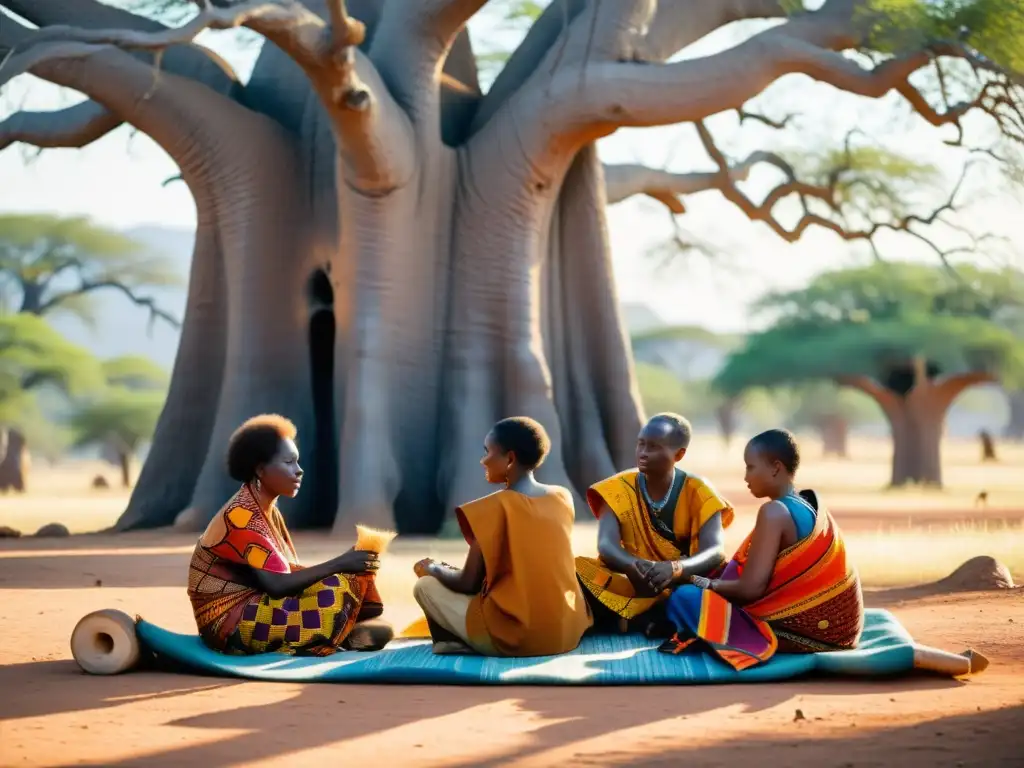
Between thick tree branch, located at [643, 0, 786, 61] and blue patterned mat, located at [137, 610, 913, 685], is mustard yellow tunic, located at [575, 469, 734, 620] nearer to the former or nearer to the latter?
blue patterned mat, located at [137, 610, 913, 685]

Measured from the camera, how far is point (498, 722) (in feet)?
15.8

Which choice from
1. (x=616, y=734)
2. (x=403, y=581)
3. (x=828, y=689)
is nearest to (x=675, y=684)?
(x=828, y=689)

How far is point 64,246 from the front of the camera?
36688mm

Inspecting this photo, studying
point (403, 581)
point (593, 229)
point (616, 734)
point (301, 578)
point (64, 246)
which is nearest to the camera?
point (616, 734)

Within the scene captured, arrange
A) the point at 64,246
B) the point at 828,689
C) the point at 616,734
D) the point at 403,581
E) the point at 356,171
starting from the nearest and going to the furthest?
the point at 616,734, the point at 828,689, the point at 403,581, the point at 356,171, the point at 64,246

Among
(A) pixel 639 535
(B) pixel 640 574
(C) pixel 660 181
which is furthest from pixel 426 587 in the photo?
(C) pixel 660 181

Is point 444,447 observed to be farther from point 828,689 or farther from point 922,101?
point 828,689

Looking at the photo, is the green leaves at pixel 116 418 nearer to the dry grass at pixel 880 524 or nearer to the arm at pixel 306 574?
the dry grass at pixel 880 524

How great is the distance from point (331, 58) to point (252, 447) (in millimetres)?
6029

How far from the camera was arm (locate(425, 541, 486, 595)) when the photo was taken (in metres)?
5.98

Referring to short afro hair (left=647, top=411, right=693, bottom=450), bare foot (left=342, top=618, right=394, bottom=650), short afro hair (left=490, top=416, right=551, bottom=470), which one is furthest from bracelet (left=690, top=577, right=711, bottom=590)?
bare foot (left=342, top=618, right=394, bottom=650)

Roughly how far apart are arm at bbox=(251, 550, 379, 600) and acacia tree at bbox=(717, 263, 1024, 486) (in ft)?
69.9

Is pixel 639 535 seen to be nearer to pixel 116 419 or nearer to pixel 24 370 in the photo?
pixel 24 370

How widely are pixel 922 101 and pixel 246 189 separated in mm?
6286
